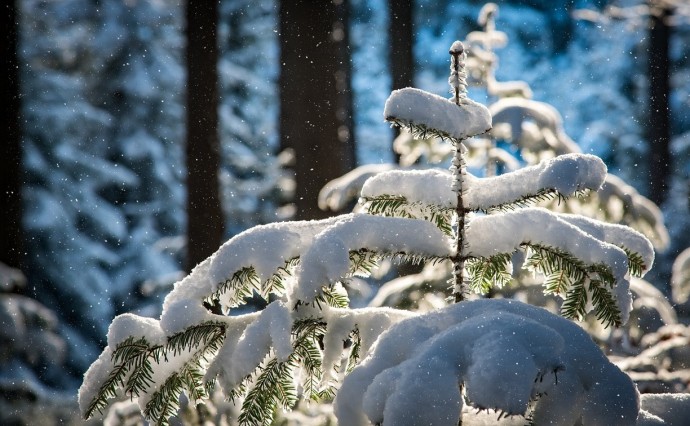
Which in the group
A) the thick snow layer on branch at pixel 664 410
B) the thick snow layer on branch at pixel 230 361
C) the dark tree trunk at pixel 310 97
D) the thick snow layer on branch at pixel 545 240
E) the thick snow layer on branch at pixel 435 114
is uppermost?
the thick snow layer on branch at pixel 435 114

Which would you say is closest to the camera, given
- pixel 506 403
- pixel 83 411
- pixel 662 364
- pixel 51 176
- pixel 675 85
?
pixel 506 403

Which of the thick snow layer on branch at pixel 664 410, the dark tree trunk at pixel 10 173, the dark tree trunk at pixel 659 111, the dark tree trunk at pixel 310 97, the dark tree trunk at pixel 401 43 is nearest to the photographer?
the thick snow layer on branch at pixel 664 410

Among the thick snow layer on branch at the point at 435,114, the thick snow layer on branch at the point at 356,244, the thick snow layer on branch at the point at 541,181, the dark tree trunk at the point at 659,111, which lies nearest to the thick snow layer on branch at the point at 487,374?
the thick snow layer on branch at the point at 356,244

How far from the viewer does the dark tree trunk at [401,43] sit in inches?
338

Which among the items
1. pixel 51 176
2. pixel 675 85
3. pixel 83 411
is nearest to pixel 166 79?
pixel 51 176

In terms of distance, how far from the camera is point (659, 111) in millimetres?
11867

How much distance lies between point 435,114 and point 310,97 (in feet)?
18.4

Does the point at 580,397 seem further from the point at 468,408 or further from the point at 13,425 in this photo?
the point at 13,425

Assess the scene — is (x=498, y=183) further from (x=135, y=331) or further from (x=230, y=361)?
(x=135, y=331)

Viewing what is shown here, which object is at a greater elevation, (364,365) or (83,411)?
(364,365)

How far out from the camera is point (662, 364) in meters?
3.20

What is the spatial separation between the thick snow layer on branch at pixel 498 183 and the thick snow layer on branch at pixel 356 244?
0.27 ft

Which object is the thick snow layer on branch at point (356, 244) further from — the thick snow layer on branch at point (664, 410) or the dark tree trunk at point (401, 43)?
the dark tree trunk at point (401, 43)

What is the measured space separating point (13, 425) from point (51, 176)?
6.06 m
